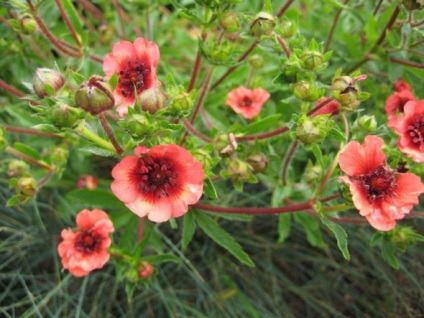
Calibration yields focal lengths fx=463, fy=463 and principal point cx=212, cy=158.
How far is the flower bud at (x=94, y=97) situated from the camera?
144cm

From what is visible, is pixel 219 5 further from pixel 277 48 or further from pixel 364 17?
pixel 364 17

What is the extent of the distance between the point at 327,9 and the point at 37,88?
214 centimetres

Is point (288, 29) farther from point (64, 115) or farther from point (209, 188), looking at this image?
point (64, 115)

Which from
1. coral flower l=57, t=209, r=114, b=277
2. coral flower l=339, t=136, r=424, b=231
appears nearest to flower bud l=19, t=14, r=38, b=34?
coral flower l=57, t=209, r=114, b=277

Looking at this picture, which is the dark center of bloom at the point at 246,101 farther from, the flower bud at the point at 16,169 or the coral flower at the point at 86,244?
the flower bud at the point at 16,169

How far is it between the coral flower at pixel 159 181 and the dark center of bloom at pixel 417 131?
0.91 m

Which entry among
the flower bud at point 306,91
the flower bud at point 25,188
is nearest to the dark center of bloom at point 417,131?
the flower bud at point 306,91

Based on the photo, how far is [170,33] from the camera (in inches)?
137

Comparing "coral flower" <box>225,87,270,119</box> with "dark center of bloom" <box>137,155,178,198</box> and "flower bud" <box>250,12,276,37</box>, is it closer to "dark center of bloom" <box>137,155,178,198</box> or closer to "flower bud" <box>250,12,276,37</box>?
"flower bud" <box>250,12,276,37</box>

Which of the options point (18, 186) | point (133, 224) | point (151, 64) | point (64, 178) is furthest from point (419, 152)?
point (64, 178)

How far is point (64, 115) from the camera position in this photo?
1455mm

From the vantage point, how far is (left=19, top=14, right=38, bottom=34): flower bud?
2.18 metres

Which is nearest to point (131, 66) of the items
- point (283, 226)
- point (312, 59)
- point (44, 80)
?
point (44, 80)

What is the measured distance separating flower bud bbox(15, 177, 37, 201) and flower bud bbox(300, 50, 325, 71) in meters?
1.33
